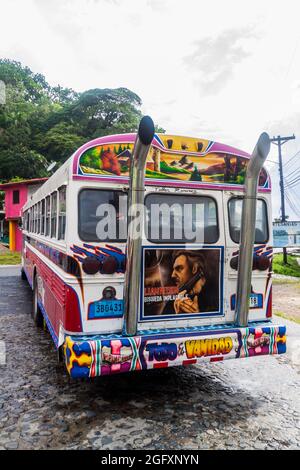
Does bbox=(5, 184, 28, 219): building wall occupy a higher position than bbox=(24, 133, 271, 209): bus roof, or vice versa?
bbox=(5, 184, 28, 219): building wall

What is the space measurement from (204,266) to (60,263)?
1.60m

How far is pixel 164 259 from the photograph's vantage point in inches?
160

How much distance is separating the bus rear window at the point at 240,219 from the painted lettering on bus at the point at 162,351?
144 cm

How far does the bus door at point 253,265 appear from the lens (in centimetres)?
434

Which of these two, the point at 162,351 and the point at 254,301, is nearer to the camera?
the point at 162,351

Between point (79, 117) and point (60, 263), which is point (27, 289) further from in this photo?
point (79, 117)

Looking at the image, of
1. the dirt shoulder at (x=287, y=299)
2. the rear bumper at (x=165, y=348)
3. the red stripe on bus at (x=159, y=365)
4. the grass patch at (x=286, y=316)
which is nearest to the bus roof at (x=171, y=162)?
the rear bumper at (x=165, y=348)

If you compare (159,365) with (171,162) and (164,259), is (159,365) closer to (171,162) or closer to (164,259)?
(164,259)

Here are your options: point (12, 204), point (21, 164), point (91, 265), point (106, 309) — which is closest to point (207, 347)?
point (106, 309)

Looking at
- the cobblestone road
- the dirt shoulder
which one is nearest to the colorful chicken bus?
the cobblestone road

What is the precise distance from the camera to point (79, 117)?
3703cm

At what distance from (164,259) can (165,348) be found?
0.90 meters

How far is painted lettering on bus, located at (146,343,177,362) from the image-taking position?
3.70 metres

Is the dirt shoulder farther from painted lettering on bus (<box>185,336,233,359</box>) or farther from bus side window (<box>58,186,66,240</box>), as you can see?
bus side window (<box>58,186,66,240</box>)
